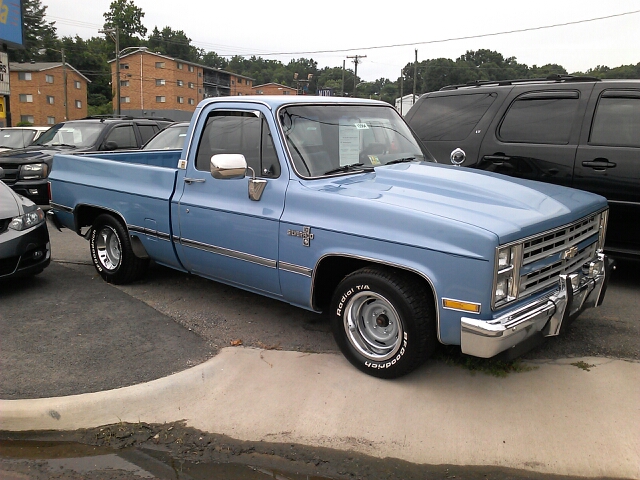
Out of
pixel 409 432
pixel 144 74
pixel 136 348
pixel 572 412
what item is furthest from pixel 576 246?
pixel 144 74

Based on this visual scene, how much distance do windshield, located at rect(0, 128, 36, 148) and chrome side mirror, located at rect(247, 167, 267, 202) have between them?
12.2 metres

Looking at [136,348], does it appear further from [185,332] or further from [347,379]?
[347,379]

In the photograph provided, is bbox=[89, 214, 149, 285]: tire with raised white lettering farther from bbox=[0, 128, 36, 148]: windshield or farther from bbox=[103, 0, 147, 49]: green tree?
bbox=[103, 0, 147, 49]: green tree

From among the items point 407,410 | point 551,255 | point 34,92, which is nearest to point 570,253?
point 551,255

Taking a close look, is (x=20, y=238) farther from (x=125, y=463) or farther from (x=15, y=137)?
(x=15, y=137)

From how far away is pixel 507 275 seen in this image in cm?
338

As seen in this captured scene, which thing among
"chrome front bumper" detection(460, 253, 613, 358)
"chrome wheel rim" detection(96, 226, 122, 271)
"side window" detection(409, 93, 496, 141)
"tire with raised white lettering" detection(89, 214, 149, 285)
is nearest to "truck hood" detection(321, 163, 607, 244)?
"chrome front bumper" detection(460, 253, 613, 358)

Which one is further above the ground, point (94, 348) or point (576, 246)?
point (576, 246)

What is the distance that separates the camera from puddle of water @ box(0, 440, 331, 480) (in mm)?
3174

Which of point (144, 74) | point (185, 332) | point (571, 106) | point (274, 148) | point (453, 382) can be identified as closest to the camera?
point (453, 382)

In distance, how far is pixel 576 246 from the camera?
4.07m

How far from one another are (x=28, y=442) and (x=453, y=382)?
2783 mm

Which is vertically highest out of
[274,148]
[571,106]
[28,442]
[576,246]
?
[571,106]

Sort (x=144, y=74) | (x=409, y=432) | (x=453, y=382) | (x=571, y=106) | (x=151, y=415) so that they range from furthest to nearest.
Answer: (x=144, y=74) → (x=571, y=106) → (x=453, y=382) → (x=151, y=415) → (x=409, y=432)
